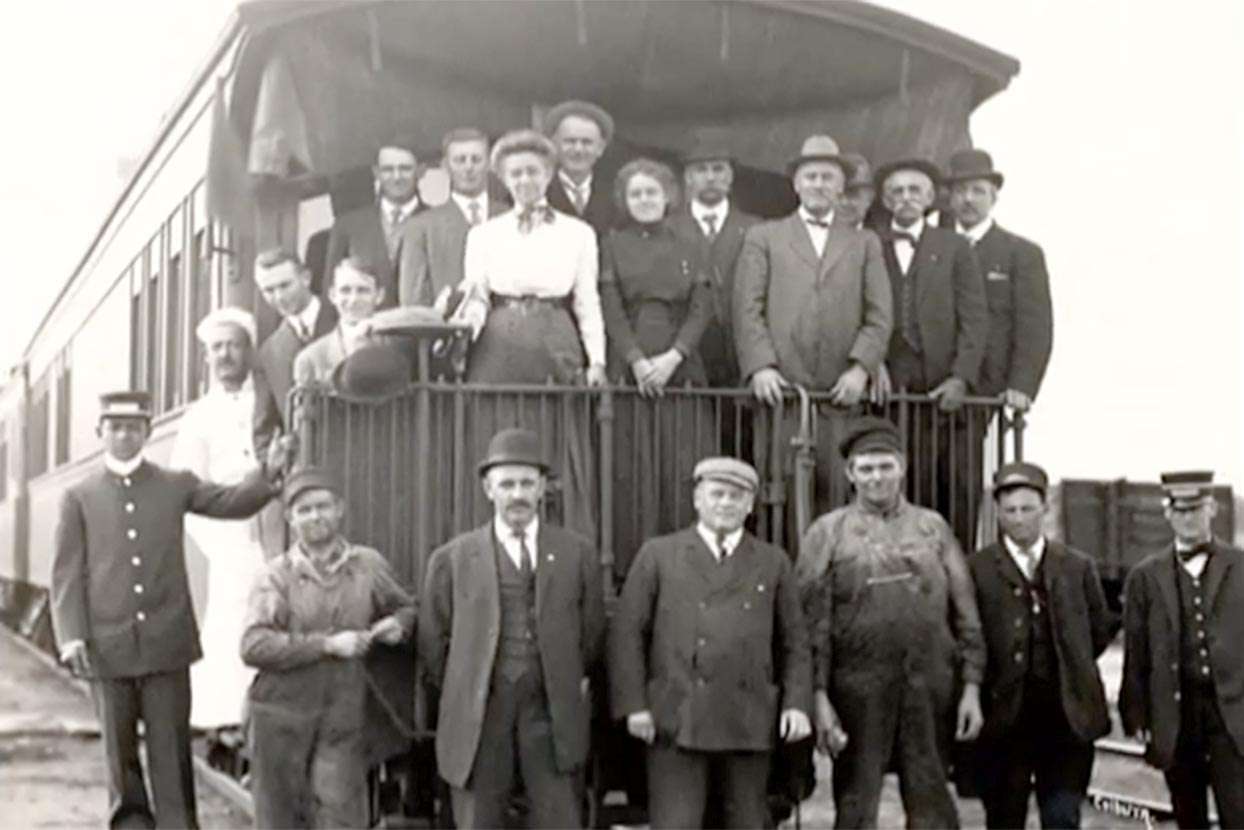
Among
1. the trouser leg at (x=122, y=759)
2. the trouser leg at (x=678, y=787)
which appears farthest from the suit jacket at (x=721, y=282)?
the trouser leg at (x=122, y=759)

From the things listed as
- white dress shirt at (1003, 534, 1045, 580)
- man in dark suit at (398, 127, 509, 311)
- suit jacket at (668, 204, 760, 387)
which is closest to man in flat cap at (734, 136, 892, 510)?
suit jacket at (668, 204, 760, 387)

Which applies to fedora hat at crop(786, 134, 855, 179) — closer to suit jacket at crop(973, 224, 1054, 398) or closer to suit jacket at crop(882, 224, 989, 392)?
suit jacket at crop(882, 224, 989, 392)

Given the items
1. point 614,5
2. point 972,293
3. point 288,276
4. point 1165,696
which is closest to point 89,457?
point 288,276

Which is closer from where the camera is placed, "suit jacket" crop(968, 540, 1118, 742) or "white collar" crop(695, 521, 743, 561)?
"white collar" crop(695, 521, 743, 561)

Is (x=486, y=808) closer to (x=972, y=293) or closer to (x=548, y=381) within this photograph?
(x=548, y=381)

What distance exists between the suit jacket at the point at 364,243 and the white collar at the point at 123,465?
0.99m

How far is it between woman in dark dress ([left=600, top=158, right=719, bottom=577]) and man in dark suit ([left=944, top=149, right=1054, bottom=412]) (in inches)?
49.2

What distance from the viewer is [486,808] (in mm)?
5617

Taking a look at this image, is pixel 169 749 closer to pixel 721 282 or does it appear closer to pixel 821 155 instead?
pixel 721 282

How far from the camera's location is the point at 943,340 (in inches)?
269

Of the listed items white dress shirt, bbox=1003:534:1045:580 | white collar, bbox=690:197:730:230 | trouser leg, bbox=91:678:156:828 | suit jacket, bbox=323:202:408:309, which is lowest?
trouser leg, bbox=91:678:156:828

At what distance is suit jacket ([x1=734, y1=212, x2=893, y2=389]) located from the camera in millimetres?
6566

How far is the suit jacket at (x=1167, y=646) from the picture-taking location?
20.4ft

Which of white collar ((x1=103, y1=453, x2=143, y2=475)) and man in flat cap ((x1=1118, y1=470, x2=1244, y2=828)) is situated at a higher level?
white collar ((x1=103, y1=453, x2=143, y2=475))
